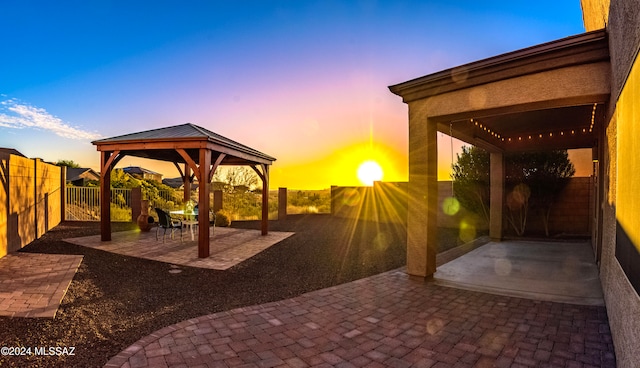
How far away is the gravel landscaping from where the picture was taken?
3.14m

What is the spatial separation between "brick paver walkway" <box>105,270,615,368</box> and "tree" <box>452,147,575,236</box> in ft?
26.0

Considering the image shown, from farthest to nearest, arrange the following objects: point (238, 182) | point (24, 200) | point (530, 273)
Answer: point (238, 182) → point (24, 200) → point (530, 273)

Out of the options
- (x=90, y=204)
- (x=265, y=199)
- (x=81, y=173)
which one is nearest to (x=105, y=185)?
(x=265, y=199)

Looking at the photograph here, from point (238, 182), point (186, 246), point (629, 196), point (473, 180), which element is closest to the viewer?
point (629, 196)

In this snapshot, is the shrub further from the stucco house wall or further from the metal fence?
the stucco house wall

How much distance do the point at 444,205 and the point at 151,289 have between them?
1190cm

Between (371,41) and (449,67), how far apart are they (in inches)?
155

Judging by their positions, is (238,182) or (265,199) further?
(238,182)

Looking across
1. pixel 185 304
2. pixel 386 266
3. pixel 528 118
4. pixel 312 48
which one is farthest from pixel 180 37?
pixel 528 118

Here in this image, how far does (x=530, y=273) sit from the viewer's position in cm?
594

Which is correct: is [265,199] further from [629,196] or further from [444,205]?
[629,196]

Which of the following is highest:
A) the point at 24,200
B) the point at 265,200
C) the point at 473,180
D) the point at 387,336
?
the point at 473,180

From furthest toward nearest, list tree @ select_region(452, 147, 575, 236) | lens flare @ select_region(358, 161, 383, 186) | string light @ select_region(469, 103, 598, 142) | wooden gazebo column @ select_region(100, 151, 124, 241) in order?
lens flare @ select_region(358, 161, 383, 186) → tree @ select_region(452, 147, 575, 236) → wooden gazebo column @ select_region(100, 151, 124, 241) → string light @ select_region(469, 103, 598, 142)

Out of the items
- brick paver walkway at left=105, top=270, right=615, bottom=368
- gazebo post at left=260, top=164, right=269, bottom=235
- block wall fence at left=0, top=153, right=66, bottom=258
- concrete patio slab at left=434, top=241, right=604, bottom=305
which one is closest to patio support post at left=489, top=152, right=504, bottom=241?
concrete patio slab at left=434, top=241, right=604, bottom=305
